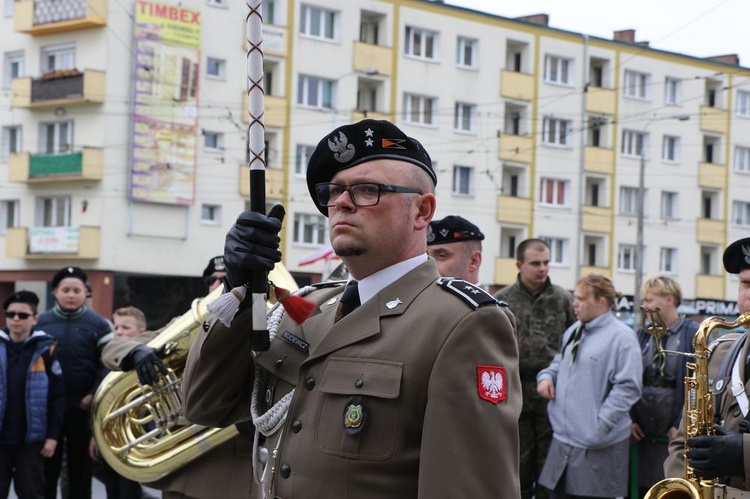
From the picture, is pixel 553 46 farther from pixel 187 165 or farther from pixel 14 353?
pixel 14 353

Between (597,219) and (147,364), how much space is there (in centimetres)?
4539

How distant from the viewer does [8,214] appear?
42562 millimetres

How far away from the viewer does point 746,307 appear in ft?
20.3

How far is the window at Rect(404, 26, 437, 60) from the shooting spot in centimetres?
4569

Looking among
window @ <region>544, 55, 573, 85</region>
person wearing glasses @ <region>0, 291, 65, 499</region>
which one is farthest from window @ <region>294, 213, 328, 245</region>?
person wearing glasses @ <region>0, 291, 65, 499</region>

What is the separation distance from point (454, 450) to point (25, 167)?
1556 inches

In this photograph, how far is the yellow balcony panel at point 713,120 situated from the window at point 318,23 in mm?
19079

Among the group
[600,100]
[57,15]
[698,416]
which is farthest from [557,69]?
[698,416]

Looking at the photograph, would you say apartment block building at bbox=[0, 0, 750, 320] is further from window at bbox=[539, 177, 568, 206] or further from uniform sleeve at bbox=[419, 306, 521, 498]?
uniform sleeve at bbox=[419, 306, 521, 498]

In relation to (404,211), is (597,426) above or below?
below

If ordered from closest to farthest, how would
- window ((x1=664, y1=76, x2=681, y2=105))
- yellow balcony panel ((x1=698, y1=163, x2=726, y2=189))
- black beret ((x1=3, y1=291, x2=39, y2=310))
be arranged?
black beret ((x1=3, y1=291, x2=39, y2=310)) → window ((x1=664, y1=76, x2=681, y2=105)) → yellow balcony panel ((x1=698, y1=163, x2=726, y2=189))

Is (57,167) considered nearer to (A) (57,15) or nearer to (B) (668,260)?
(A) (57,15)

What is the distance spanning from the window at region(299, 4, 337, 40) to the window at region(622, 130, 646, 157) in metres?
14.7

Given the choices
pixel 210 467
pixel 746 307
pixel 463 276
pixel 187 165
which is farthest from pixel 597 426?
pixel 187 165
